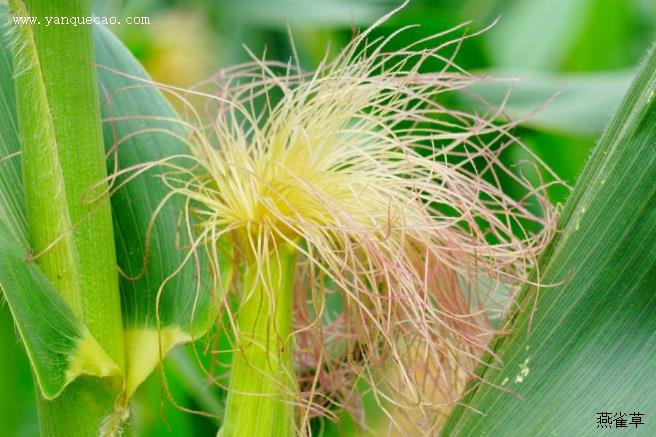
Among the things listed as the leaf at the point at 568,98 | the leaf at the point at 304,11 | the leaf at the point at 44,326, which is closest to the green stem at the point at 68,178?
the leaf at the point at 44,326

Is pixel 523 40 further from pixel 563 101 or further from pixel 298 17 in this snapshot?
pixel 563 101

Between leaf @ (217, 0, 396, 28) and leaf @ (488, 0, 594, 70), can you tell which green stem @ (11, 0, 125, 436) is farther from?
leaf @ (488, 0, 594, 70)

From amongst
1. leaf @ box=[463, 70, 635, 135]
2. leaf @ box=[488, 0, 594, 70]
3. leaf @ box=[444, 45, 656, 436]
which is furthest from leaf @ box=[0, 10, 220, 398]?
leaf @ box=[488, 0, 594, 70]

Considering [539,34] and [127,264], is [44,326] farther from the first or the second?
[539,34]

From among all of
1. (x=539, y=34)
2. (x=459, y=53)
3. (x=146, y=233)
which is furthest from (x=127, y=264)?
(x=539, y=34)

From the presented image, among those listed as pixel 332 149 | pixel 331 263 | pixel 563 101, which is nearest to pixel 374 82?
pixel 332 149

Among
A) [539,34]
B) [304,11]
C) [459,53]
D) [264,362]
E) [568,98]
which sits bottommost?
[264,362]
